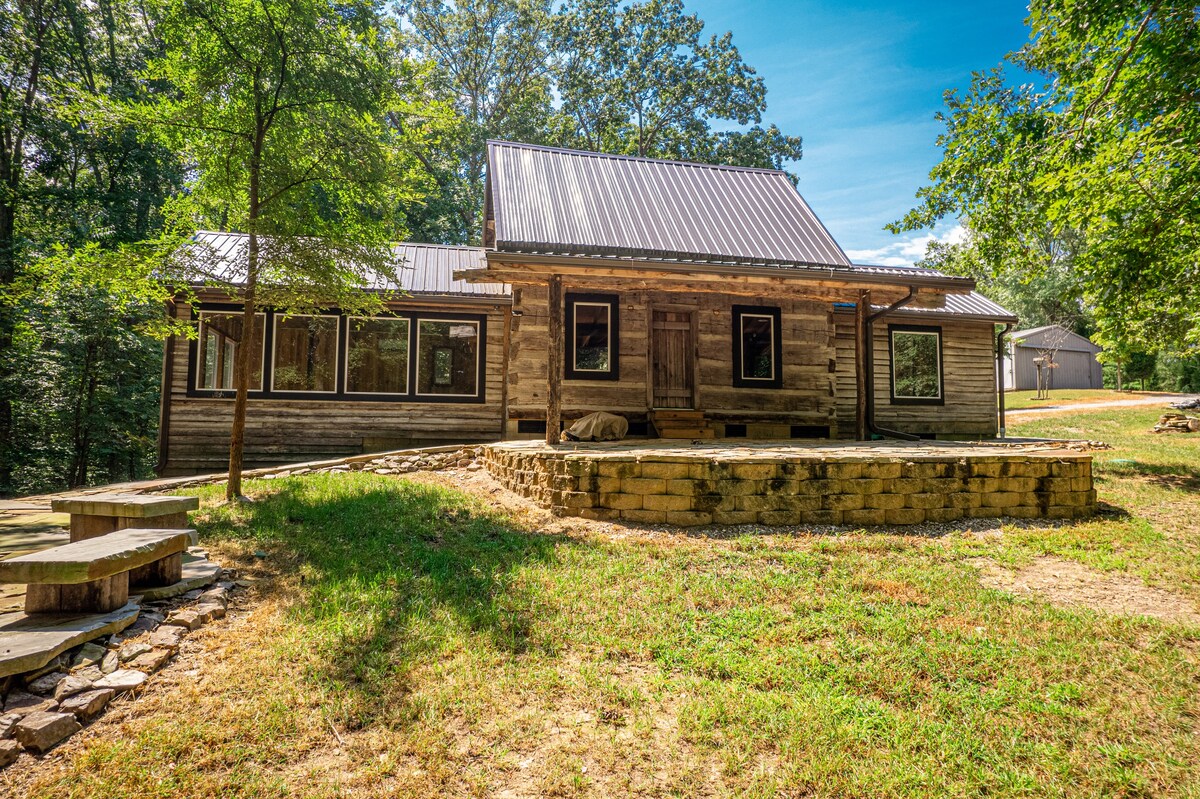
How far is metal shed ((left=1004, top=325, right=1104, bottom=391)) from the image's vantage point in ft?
112

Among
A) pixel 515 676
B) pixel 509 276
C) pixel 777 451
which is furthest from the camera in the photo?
pixel 509 276

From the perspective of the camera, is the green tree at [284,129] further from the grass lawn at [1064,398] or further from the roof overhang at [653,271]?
the grass lawn at [1064,398]

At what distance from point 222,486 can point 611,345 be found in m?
7.03

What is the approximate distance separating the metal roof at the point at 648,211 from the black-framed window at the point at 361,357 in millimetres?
2942

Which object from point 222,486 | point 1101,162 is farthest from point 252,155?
point 1101,162

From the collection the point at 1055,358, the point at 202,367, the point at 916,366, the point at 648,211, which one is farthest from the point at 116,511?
the point at 1055,358

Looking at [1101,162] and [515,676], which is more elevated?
[1101,162]

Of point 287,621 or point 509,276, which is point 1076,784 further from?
point 509,276

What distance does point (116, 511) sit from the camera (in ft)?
14.0

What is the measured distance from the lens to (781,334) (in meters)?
11.9

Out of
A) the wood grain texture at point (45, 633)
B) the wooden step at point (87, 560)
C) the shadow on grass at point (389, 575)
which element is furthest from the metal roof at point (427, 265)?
the wood grain texture at point (45, 633)

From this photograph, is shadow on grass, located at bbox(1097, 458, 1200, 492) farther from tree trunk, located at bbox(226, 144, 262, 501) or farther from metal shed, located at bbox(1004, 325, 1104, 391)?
metal shed, located at bbox(1004, 325, 1104, 391)

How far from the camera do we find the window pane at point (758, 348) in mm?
11797

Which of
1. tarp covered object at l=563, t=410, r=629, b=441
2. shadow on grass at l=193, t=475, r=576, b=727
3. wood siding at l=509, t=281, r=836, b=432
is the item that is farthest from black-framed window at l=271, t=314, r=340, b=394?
tarp covered object at l=563, t=410, r=629, b=441
